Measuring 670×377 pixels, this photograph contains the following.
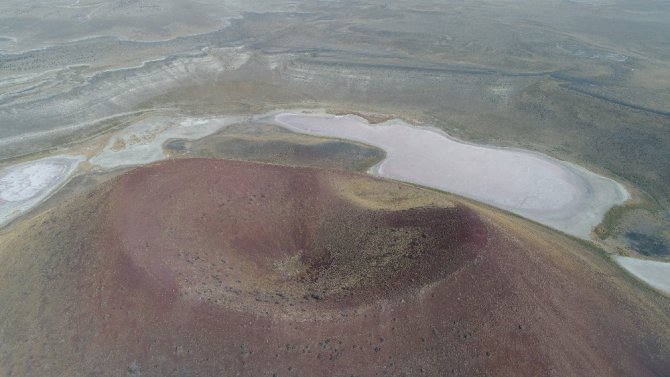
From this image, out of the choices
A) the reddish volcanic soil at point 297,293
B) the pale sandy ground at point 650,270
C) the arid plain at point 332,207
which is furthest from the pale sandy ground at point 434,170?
the reddish volcanic soil at point 297,293

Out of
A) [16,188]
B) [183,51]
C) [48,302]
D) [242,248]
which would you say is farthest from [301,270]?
[183,51]

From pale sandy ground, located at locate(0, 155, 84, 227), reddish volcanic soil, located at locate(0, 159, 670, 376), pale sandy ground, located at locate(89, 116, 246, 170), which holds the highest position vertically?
reddish volcanic soil, located at locate(0, 159, 670, 376)

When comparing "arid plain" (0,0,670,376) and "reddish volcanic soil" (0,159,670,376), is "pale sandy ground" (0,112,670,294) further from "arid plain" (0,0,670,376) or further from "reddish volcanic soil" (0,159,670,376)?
"reddish volcanic soil" (0,159,670,376)

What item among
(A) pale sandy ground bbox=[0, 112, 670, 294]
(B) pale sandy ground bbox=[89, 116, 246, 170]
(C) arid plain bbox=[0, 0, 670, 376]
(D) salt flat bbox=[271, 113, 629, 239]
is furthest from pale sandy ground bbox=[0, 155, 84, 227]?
(D) salt flat bbox=[271, 113, 629, 239]

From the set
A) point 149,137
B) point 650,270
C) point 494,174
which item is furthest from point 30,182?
point 650,270

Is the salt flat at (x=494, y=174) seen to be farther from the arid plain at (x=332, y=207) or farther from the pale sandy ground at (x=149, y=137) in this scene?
the pale sandy ground at (x=149, y=137)

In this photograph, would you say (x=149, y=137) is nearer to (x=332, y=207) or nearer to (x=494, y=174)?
(x=332, y=207)
